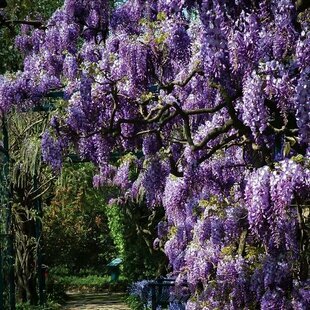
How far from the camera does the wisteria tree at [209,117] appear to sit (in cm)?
433

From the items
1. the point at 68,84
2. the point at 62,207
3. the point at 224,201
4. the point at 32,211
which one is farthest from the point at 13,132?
the point at 224,201

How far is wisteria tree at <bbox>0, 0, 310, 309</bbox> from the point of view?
4.33 meters

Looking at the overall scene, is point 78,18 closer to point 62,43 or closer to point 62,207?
point 62,43

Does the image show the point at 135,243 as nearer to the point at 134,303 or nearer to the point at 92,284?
the point at 134,303

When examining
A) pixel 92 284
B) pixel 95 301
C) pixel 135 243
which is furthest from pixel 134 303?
pixel 92 284

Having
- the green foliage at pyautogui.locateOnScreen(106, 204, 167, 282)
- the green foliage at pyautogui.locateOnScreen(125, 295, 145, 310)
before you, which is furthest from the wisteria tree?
the green foliage at pyautogui.locateOnScreen(106, 204, 167, 282)

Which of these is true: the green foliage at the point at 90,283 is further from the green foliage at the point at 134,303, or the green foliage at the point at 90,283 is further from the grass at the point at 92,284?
the green foliage at the point at 134,303

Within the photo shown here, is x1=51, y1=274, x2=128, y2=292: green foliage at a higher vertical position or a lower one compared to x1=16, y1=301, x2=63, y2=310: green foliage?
higher

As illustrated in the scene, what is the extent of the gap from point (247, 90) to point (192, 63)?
47.6 inches

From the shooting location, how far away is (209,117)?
22.0 feet

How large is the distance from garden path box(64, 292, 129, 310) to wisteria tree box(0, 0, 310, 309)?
435cm

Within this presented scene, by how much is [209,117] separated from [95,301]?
695 cm

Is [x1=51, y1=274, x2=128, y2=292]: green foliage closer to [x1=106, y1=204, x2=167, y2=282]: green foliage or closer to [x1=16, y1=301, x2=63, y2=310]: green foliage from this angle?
[x1=106, y1=204, x2=167, y2=282]: green foliage

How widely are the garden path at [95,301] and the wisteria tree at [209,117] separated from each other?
14.3 ft
